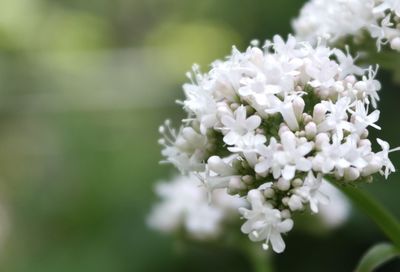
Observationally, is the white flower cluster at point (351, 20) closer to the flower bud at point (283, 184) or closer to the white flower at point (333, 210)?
the flower bud at point (283, 184)

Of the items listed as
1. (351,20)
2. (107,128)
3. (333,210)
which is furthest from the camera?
(107,128)

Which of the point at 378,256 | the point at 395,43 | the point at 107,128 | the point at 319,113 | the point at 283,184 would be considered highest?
the point at 107,128

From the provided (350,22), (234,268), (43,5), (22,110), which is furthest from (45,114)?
(350,22)

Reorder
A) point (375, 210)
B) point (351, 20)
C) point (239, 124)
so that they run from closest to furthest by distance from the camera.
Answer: point (239, 124) → point (375, 210) → point (351, 20)

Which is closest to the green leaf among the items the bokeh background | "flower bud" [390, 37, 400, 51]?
"flower bud" [390, 37, 400, 51]

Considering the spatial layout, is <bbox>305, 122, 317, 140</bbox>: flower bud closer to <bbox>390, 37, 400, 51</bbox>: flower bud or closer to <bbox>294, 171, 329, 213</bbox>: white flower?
<bbox>294, 171, 329, 213</bbox>: white flower

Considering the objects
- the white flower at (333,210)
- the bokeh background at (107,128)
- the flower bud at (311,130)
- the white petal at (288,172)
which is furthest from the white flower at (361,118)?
the bokeh background at (107,128)

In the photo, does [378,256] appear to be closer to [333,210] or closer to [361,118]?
[361,118]

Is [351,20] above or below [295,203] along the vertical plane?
above

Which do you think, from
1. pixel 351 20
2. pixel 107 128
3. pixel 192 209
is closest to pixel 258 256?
pixel 192 209
